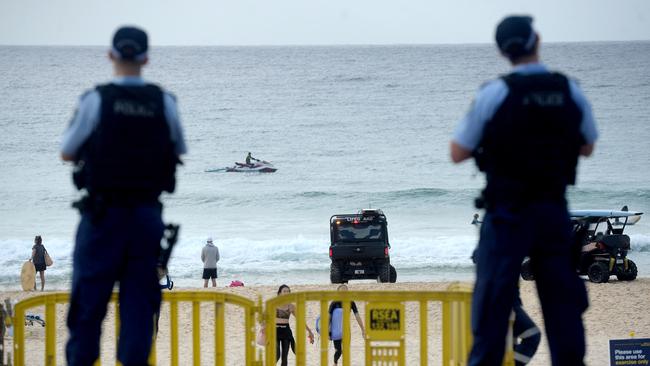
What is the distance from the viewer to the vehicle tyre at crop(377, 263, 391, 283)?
2830 cm

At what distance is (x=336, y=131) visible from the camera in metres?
83.8

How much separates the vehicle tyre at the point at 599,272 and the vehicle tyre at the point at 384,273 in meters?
5.04

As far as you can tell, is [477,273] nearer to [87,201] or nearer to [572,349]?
[572,349]

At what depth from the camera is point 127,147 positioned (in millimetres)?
4617

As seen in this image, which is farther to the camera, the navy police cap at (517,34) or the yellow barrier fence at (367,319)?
the yellow barrier fence at (367,319)

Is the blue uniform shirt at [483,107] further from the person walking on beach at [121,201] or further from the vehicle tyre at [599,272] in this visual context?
the vehicle tyre at [599,272]

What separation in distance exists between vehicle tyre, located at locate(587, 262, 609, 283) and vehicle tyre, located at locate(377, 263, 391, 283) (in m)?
5.04

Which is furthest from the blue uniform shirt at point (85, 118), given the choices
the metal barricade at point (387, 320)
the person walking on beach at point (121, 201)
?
the metal barricade at point (387, 320)

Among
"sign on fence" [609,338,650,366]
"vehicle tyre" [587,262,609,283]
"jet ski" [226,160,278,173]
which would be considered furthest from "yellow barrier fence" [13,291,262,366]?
"jet ski" [226,160,278,173]

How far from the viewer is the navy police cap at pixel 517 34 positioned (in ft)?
14.9

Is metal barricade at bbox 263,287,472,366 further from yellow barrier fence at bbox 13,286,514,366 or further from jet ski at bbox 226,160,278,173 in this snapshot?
jet ski at bbox 226,160,278,173

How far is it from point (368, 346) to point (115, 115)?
2980 millimetres

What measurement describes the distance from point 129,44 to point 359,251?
2366 centimetres

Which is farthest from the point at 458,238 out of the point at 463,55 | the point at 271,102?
the point at 463,55
